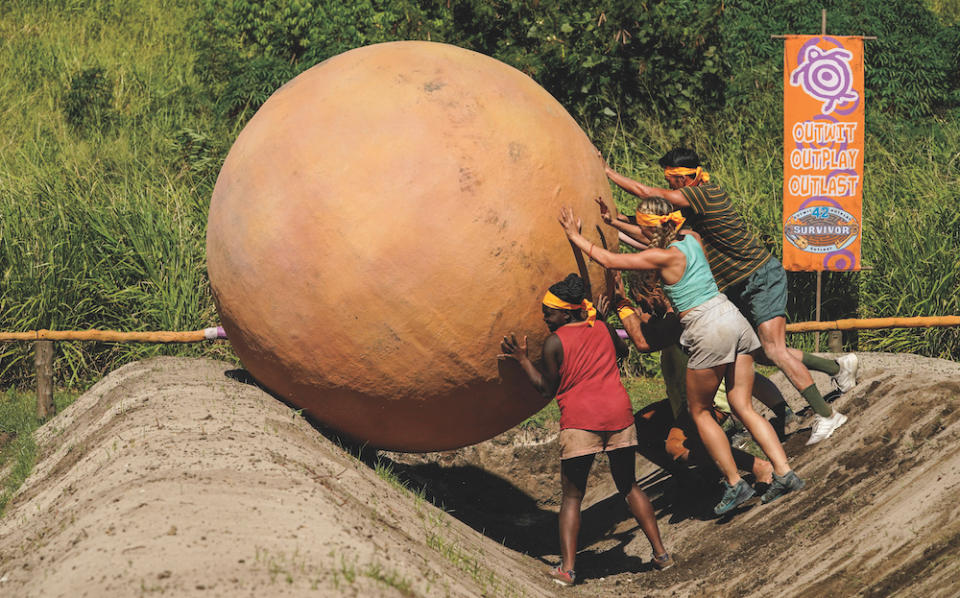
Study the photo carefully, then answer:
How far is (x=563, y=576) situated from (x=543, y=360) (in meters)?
1.18

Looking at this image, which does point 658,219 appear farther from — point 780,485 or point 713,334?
point 780,485

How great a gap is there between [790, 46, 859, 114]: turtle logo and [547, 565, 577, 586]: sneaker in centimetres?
590

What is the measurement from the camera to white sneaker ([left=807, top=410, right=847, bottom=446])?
6770 millimetres

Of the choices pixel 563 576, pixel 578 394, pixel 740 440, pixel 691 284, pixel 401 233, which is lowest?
pixel 740 440

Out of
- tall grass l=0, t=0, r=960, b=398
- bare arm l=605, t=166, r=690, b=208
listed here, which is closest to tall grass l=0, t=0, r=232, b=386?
tall grass l=0, t=0, r=960, b=398

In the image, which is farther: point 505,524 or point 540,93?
point 505,524

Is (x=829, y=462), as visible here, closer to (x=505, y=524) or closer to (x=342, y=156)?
(x=505, y=524)

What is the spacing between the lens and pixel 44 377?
7711 millimetres

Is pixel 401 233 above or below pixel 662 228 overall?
above

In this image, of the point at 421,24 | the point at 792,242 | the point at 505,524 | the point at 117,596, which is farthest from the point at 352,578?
the point at 421,24

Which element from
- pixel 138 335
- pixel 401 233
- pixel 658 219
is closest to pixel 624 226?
pixel 658 219

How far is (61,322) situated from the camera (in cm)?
925

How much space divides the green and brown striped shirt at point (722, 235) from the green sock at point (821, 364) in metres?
0.95

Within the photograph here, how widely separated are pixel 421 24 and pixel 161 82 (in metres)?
4.52
